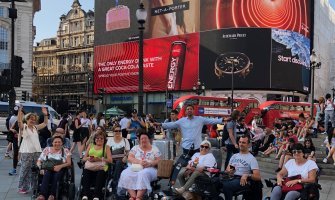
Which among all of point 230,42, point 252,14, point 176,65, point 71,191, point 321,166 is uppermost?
point 252,14

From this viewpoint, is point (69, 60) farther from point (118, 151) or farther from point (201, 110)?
point (118, 151)

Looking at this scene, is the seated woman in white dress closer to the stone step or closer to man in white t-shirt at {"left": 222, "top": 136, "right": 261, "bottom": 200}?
man in white t-shirt at {"left": 222, "top": 136, "right": 261, "bottom": 200}

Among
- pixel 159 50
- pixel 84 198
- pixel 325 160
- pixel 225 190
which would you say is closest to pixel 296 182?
pixel 225 190

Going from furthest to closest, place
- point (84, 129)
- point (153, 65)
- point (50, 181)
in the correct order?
point (153, 65) → point (84, 129) → point (50, 181)

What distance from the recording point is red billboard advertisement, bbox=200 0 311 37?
63594 millimetres

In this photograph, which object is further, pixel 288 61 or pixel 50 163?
pixel 288 61

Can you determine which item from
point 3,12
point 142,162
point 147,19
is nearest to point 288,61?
point 147,19

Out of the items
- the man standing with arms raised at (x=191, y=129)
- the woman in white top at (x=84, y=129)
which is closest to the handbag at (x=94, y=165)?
the man standing with arms raised at (x=191, y=129)

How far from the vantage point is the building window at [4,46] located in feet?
203

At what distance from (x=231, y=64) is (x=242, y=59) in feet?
5.19

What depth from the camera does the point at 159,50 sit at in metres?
70.8

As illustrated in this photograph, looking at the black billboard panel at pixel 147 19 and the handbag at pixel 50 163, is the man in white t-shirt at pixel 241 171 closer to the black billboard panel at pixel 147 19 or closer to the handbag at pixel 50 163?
the handbag at pixel 50 163

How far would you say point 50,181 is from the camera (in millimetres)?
8375

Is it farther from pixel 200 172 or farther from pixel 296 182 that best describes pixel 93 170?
pixel 296 182
